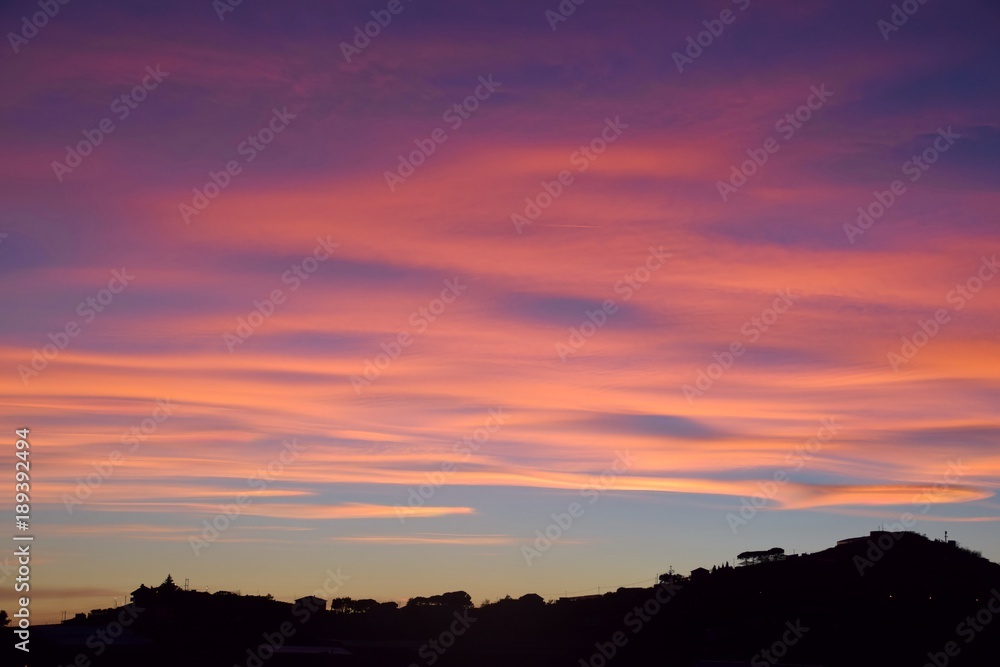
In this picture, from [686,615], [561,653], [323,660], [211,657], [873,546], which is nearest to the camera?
[323,660]

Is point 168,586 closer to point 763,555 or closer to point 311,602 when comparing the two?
point 311,602

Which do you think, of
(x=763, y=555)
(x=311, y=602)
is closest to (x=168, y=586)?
(x=311, y=602)

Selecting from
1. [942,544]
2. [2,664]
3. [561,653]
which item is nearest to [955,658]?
[561,653]

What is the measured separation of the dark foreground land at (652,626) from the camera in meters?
78.6

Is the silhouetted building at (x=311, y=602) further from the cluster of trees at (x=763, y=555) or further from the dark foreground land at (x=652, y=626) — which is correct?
the cluster of trees at (x=763, y=555)

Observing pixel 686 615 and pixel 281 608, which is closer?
pixel 686 615

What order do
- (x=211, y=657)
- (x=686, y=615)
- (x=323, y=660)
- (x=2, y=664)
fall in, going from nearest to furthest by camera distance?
(x=2, y=664), (x=323, y=660), (x=211, y=657), (x=686, y=615)

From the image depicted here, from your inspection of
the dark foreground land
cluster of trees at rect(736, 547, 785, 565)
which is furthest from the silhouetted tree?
cluster of trees at rect(736, 547, 785, 565)

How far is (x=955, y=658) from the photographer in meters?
70.9

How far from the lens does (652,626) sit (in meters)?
111

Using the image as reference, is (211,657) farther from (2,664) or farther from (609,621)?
(609,621)

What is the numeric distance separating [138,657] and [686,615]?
2458 inches

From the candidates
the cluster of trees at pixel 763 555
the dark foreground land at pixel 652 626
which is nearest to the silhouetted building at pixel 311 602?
the dark foreground land at pixel 652 626

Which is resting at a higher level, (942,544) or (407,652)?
(942,544)
